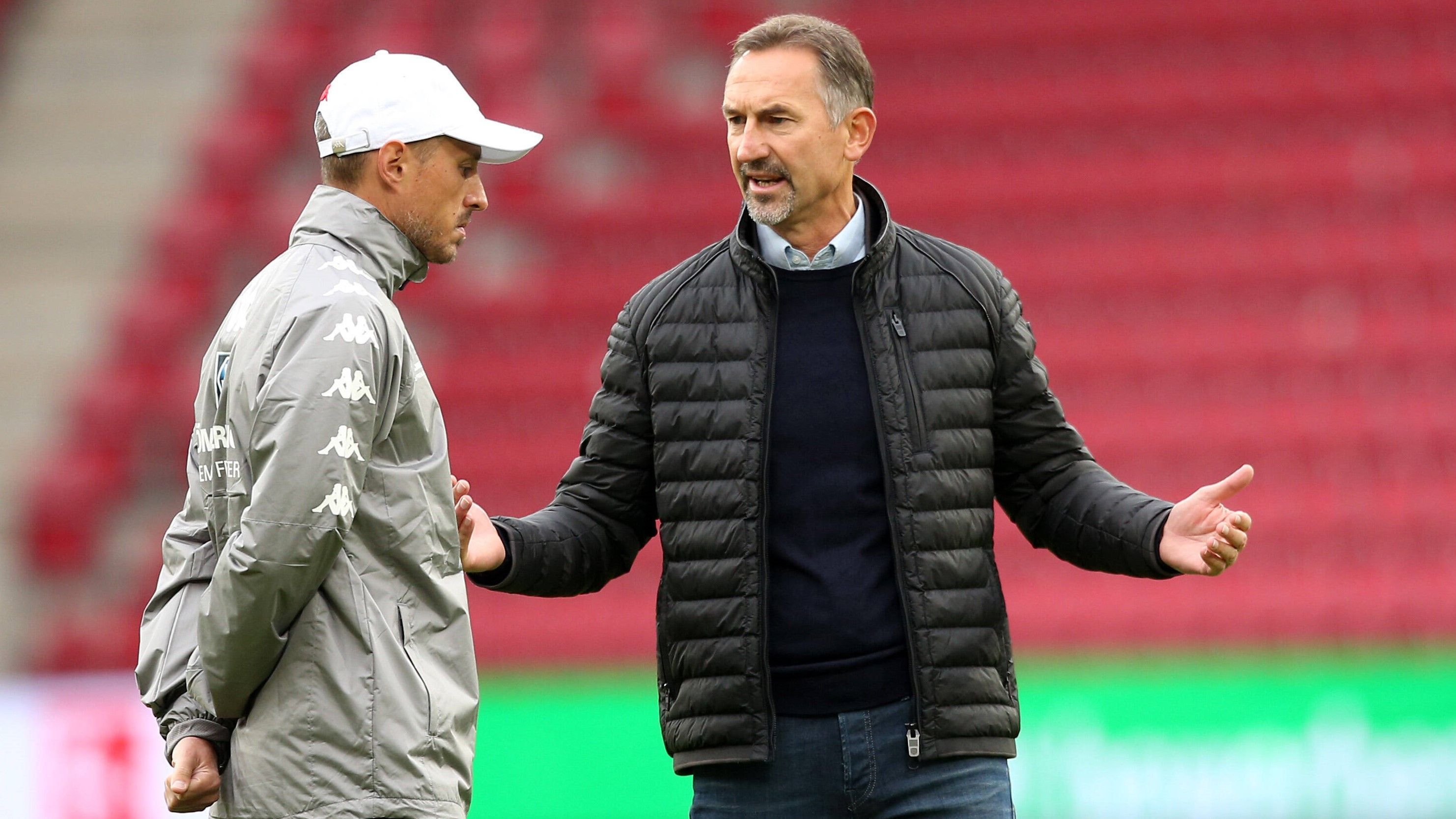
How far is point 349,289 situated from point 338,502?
0.29m

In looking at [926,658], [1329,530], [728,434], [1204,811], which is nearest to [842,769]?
[926,658]

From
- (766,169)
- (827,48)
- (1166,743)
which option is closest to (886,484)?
(766,169)

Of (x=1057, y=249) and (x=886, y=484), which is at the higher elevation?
(x=1057, y=249)

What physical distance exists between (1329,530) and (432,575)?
560 cm

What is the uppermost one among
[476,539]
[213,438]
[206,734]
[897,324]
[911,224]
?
[911,224]

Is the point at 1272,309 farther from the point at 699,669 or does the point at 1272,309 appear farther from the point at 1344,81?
the point at 699,669

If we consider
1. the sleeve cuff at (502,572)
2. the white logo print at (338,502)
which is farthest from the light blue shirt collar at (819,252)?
the white logo print at (338,502)

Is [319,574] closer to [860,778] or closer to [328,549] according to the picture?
Answer: [328,549]

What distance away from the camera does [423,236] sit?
2479mm

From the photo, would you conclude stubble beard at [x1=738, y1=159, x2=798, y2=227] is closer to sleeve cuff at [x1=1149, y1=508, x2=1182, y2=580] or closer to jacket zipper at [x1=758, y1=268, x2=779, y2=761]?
jacket zipper at [x1=758, y1=268, x2=779, y2=761]

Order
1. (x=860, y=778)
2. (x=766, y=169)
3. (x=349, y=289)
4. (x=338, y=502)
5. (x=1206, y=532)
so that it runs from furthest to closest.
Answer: (x=766, y=169) < (x=1206, y=532) < (x=860, y=778) < (x=349, y=289) < (x=338, y=502)

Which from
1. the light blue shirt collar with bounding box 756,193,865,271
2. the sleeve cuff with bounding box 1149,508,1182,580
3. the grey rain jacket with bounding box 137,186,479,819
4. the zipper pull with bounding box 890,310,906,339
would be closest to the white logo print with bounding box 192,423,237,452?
the grey rain jacket with bounding box 137,186,479,819

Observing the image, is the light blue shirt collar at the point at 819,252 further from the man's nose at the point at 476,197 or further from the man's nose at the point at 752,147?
the man's nose at the point at 476,197

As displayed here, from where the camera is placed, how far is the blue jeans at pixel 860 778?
2521mm
